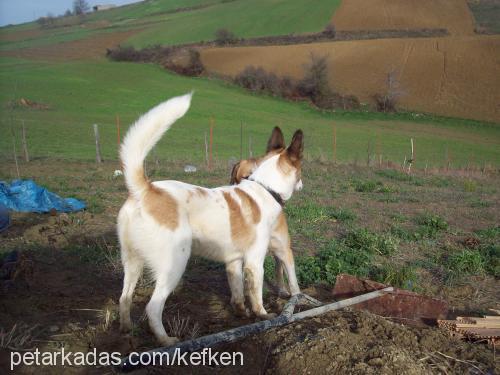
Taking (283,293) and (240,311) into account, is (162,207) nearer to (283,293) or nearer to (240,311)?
(240,311)

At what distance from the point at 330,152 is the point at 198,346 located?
24213mm

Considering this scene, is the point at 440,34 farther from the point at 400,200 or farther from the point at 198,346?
the point at 198,346

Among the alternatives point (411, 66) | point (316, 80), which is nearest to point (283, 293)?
point (316, 80)

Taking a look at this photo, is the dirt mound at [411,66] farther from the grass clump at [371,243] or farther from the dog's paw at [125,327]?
the dog's paw at [125,327]

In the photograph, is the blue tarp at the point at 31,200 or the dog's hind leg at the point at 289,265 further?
the blue tarp at the point at 31,200

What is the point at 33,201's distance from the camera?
8.27m

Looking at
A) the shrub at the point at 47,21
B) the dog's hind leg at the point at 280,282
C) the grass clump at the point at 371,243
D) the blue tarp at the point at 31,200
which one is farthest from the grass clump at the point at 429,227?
the shrub at the point at 47,21

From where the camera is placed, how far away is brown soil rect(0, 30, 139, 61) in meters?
61.2

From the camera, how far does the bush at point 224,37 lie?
61.8 metres

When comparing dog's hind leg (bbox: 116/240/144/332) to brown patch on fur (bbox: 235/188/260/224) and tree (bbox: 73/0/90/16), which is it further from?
tree (bbox: 73/0/90/16)

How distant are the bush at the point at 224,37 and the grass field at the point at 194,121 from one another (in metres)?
12.3

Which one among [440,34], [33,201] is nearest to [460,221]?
[33,201]

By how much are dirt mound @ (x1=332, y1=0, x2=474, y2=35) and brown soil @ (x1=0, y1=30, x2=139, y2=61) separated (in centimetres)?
3236

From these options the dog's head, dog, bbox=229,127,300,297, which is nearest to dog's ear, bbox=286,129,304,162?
the dog's head
